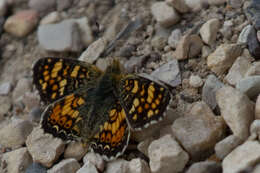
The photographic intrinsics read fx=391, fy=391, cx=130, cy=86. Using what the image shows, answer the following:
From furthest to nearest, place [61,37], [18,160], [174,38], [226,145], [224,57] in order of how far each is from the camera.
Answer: [61,37]
[174,38]
[18,160]
[224,57]
[226,145]

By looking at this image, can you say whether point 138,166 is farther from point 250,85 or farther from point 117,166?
point 250,85

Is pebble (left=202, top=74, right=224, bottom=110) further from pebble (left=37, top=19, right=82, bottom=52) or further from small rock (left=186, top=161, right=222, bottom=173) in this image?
pebble (left=37, top=19, right=82, bottom=52)

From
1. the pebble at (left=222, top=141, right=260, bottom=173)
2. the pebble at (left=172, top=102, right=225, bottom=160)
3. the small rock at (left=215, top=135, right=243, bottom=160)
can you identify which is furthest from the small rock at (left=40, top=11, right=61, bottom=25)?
the pebble at (left=222, top=141, right=260, bottom=173)

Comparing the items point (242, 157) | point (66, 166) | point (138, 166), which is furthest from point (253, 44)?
point (66, 166)

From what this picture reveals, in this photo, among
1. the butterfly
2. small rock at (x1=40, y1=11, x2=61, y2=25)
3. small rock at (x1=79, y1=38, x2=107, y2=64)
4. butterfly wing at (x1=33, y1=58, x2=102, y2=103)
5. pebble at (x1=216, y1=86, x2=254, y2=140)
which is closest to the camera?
pebble at (x1=216, y1=86, x2=254, y2=140)

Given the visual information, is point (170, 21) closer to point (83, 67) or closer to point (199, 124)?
point (83, 67)
